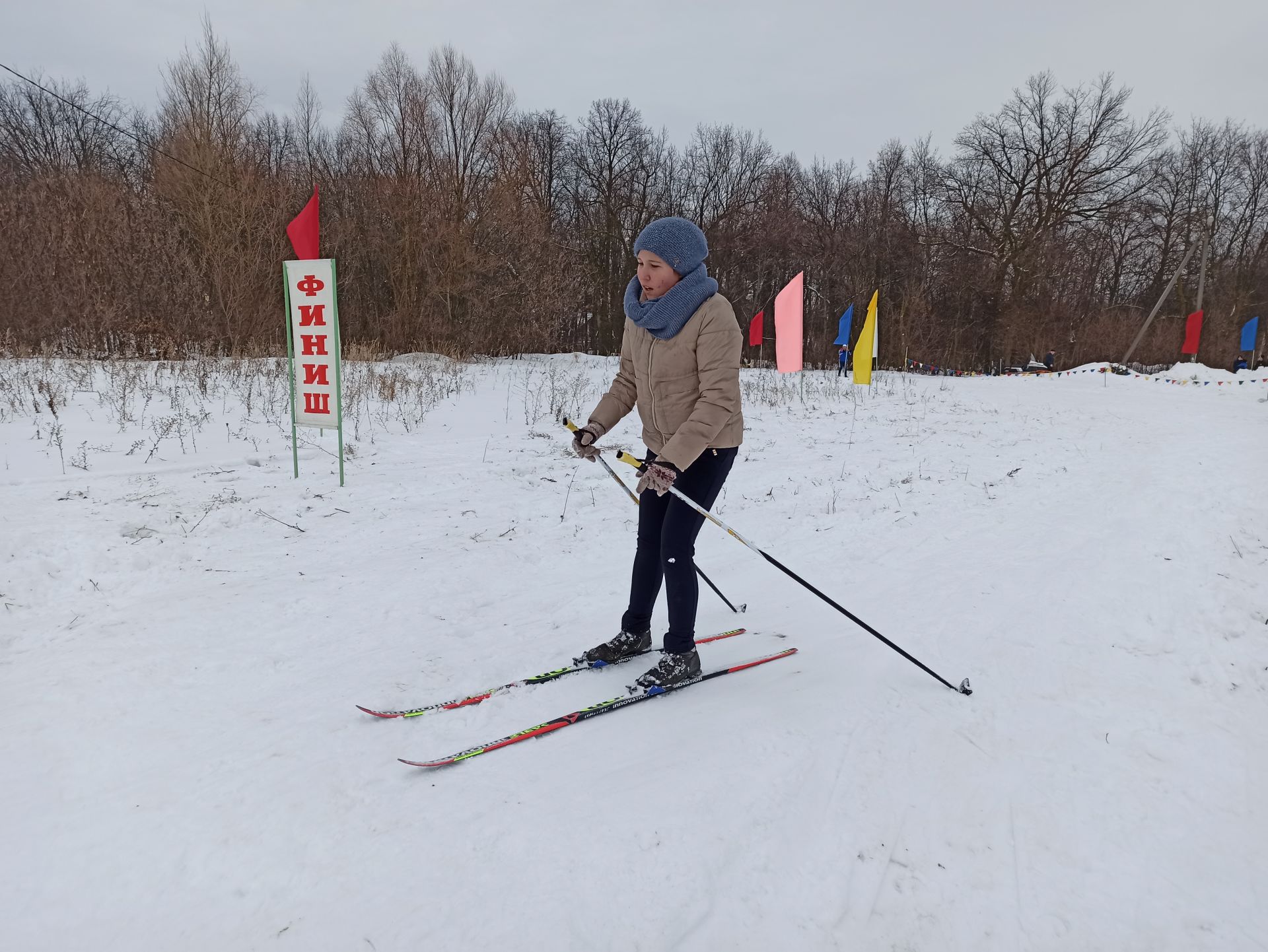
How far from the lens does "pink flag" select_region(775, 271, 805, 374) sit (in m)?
12.6

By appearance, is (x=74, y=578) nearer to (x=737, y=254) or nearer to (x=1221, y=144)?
(x=737, y=254)

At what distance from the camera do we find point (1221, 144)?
35.2 meters

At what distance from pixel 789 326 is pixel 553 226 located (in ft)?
62.1

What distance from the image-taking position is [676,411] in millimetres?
3041

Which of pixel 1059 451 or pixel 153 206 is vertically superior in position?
pixel 153 206

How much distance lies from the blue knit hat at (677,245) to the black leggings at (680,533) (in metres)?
0.84

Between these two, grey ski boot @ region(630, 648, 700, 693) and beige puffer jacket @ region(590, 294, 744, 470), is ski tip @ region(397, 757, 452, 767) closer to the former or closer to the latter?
grey ski boot @ region(630, 648, 700, 693)

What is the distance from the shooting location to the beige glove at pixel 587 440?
3.28 m

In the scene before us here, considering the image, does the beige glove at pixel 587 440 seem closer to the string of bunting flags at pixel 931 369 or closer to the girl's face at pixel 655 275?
the girl's face at pixel 655 275

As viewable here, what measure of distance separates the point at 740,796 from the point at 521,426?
7.80m

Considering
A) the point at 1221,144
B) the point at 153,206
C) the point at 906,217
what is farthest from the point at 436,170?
the point at 1221,144

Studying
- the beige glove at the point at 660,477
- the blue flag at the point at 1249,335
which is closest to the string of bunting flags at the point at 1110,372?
the blue flag at the point at 1249,335

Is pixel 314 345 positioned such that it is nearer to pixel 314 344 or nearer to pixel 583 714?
pixel 314 344

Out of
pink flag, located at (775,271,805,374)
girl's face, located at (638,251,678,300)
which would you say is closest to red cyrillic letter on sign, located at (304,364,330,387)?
girl's face, located at (638,251,678,300)
